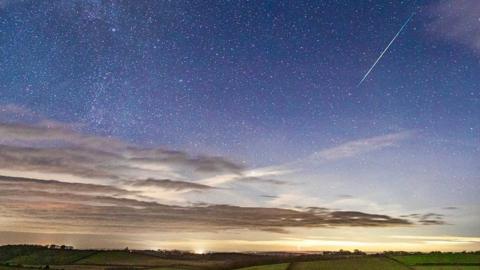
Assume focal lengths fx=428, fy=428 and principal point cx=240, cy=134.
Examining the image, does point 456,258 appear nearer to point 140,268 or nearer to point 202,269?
point 202,269

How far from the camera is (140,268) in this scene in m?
168

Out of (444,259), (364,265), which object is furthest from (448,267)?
(364,265)

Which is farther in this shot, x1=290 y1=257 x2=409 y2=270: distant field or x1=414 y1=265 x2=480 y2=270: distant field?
x1=290 y1=257 x2=409 y2=270: distant field

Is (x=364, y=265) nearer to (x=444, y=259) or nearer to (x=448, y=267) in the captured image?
(x=448, y=267)

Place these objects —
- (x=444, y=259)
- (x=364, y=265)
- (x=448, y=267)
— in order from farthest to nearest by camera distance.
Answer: (x=364, y=265) → (x=444, y=259) → (x=448, y=267)

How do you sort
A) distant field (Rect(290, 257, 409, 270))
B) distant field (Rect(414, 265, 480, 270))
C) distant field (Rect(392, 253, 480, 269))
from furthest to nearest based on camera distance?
distant field (Rect(392, 253, 480, 269)) → distant field (Rect(290, 257, 409, 270)) → distant field (Rect(414, 265, 480, 270))

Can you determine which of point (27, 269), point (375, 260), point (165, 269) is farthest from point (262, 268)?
point (27, 269)

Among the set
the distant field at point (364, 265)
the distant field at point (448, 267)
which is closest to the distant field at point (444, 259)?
the distant field at point (364, 265)

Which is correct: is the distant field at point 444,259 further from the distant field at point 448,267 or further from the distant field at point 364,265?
the distant field at point 448,267

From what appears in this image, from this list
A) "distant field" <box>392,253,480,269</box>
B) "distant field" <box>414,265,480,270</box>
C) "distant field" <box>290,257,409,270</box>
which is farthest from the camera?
"distant field" <box>392,253,480,269</box>

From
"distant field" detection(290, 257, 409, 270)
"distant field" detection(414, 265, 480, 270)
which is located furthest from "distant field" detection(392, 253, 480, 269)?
"distant field" detection(414, 265, 480, 270)

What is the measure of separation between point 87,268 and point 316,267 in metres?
99.2

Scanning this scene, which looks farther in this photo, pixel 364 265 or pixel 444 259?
pixel 364 265

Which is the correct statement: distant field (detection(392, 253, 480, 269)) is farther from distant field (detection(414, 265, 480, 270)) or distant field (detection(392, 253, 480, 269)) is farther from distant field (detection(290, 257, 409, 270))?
distant field (detection(414, 265, 480, 270))
